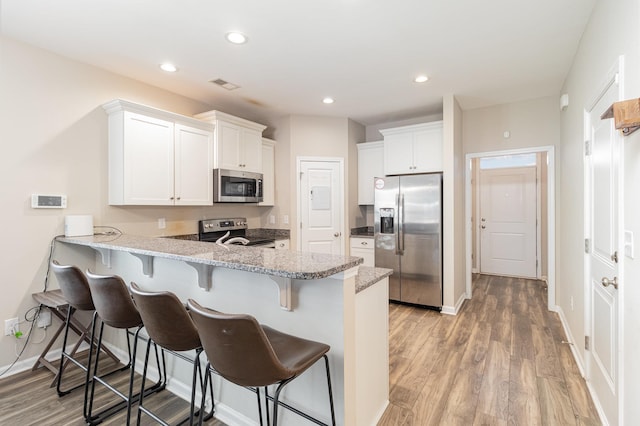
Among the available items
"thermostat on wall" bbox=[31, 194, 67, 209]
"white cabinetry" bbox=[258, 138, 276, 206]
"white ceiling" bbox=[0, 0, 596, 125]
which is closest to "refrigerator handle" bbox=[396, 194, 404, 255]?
"white ceiling" bbox=[0, 0, 596, 125]

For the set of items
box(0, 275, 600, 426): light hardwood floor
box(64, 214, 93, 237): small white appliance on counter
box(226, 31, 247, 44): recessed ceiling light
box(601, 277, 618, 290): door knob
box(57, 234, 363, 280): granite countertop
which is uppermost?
box(226, 31, 247, 44): recessed ceiling light

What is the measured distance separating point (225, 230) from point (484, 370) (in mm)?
3168

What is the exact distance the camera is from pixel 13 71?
243cm

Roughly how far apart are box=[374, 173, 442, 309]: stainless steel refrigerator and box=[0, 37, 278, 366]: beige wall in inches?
121

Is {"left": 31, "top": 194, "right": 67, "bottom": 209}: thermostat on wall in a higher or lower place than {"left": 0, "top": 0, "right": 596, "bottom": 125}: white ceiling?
lower

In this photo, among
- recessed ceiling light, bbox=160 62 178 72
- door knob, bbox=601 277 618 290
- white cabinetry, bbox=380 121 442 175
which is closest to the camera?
door knob, bbox=601 277 618 290

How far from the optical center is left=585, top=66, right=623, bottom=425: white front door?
5.49ft

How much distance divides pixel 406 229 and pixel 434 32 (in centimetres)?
233

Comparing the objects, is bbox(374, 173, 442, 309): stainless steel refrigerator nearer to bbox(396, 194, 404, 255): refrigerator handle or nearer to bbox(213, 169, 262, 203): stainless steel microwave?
bbox(396, 194, 404, 255): refrigerator handle

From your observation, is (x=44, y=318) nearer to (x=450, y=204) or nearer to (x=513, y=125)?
(x=450, y=204)

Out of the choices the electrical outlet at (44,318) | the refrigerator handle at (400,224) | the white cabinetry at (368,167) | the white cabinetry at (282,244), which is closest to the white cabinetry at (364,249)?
the refrigerator handle at (400,224)

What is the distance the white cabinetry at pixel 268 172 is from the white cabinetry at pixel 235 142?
16 cm

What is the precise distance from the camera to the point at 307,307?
1.56 m

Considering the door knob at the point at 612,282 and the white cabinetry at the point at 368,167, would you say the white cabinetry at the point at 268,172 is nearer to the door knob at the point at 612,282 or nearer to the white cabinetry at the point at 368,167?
the white cabinetry at the point at 368,167
